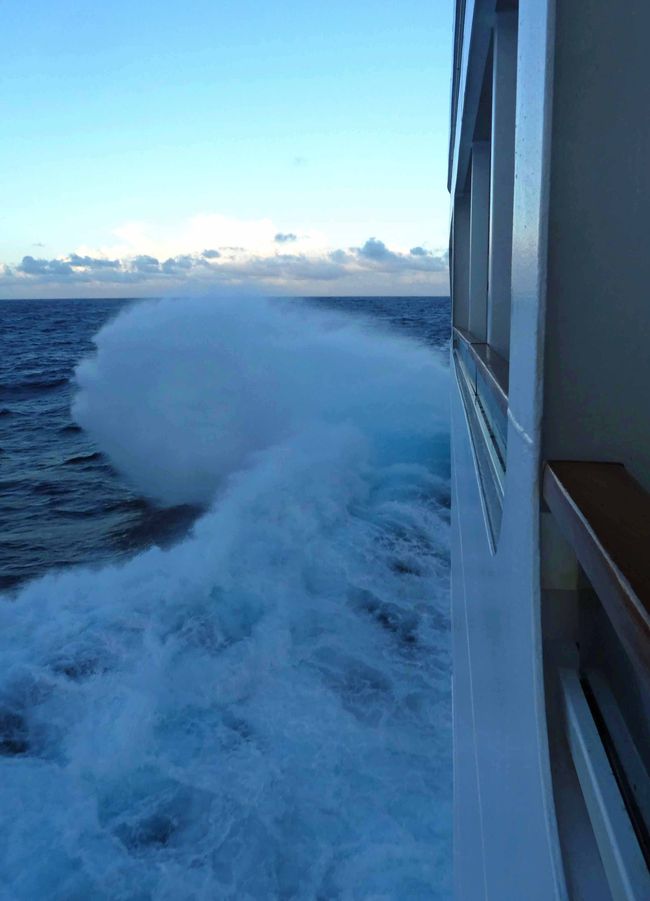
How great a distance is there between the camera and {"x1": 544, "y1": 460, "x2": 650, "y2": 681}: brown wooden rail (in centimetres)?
64

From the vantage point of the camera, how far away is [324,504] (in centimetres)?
688

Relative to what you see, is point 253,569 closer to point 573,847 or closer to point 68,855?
point 68,855

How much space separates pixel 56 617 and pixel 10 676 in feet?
3.06

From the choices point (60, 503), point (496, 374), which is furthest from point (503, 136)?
point (60, 503)

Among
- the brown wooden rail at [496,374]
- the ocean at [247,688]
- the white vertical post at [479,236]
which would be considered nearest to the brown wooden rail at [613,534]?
the brown wooden rail at [496,374]

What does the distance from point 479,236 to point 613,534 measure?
5.53 metres

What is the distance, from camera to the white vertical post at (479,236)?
5875 mm

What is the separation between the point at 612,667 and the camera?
1.16 meters

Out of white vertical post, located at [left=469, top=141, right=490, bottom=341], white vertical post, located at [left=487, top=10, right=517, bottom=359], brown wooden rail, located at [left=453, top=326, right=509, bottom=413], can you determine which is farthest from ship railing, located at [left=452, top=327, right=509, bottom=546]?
white vertical post, located at [left=469, top=141, right=490, bottom=341]

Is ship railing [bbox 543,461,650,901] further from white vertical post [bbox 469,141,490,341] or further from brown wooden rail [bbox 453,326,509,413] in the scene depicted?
white vertical post [bbox 469,141,490,341]

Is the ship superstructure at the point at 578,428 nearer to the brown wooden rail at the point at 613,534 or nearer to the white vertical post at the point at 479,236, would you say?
the brown wooden rail at the point at 613,534

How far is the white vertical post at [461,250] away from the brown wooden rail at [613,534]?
26.5 ft

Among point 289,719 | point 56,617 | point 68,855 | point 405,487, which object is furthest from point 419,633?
point 405,487

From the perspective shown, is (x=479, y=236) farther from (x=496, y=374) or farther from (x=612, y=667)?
(x=612, y=667)
